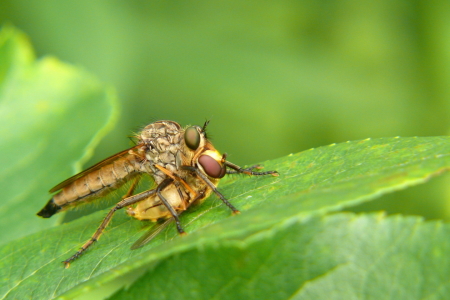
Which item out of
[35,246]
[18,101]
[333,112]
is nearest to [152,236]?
[35,246]

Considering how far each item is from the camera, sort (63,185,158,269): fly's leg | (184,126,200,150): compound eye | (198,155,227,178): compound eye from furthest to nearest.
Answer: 1. (184,126,200,150): compound eye
2. (198,155,227,178): compound eye
3. (63,185,158,269): fly's leg

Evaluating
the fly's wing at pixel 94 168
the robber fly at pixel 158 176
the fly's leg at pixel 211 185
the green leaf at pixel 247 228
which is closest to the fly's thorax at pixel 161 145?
the robber fly at pixel 158 176

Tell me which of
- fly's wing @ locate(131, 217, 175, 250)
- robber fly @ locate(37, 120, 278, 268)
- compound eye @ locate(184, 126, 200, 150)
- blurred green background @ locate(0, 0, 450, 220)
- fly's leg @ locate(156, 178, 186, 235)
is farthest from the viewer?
blurred green background @ locate(0, 0, 450, 220)

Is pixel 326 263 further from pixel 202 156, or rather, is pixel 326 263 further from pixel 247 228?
pixel 202 156

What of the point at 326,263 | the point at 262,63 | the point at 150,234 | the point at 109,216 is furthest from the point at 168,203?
the point at 262,63

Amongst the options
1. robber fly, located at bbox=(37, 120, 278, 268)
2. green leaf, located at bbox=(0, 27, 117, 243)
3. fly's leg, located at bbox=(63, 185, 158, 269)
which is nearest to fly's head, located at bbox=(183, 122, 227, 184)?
robber fly, located at bbox=(37, 120, 278, 268)

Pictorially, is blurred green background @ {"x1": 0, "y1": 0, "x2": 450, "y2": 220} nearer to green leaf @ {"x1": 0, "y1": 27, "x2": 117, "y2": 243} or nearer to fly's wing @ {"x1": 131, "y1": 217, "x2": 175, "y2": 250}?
green leaf @ {"x1": 0, "y1": 27, "x2": 117, "y2": 243}

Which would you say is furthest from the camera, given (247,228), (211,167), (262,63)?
(262,63)
